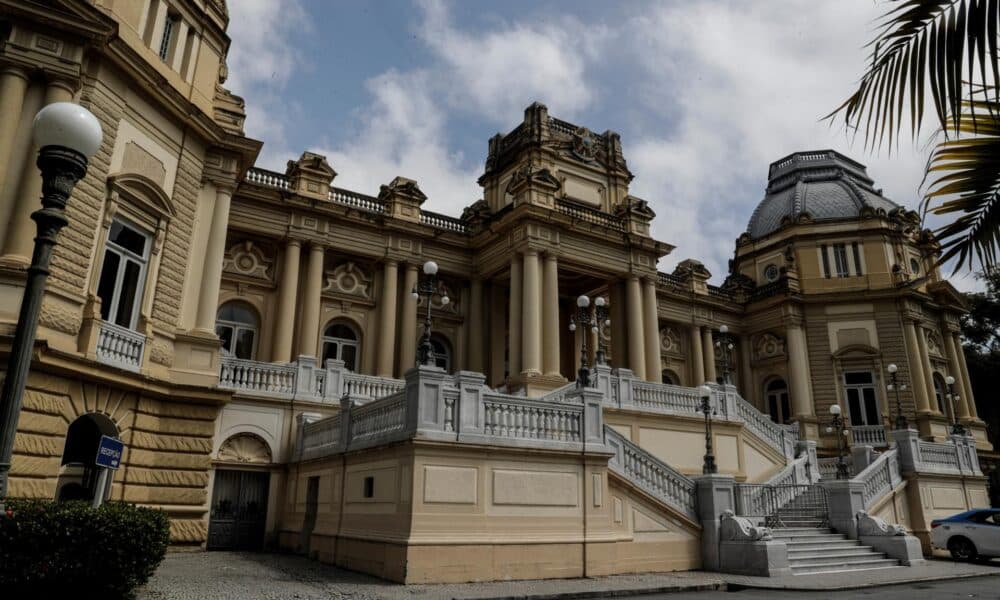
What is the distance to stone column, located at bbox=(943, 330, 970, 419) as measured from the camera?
34128mm

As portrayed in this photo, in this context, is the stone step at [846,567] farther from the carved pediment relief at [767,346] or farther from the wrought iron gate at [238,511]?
the carved pediment relief at [767,346]

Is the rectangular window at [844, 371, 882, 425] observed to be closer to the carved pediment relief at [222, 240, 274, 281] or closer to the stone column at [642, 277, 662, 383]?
→ the stone column at [642, 277, 662, 383]

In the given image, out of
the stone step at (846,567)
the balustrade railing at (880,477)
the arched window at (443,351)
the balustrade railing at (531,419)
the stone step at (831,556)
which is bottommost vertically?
the stone step at (846,567)

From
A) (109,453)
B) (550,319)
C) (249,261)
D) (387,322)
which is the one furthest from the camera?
(387,322)

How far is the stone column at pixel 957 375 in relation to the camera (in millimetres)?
34128

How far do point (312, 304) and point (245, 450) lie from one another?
772cm

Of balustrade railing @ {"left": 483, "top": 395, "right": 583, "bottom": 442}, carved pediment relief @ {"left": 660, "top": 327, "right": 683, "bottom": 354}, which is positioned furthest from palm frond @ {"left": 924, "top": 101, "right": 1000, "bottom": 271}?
carved pediment relief @ {"left": 660, "top": 327, "right": 683, "bottom": 354}

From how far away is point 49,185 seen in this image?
5.35 m

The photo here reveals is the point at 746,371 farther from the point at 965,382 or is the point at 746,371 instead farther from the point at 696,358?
the point at 965,382

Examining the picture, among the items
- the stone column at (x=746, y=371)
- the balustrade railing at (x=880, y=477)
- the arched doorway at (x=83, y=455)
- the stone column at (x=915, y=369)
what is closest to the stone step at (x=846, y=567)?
the balustrade railing at (x=880, y=477)

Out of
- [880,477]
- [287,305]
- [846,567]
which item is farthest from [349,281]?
[880,477]

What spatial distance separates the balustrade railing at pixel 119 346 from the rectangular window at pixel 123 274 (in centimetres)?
45

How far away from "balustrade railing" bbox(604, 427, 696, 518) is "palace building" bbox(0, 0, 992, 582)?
0.06m

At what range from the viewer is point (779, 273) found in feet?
121
